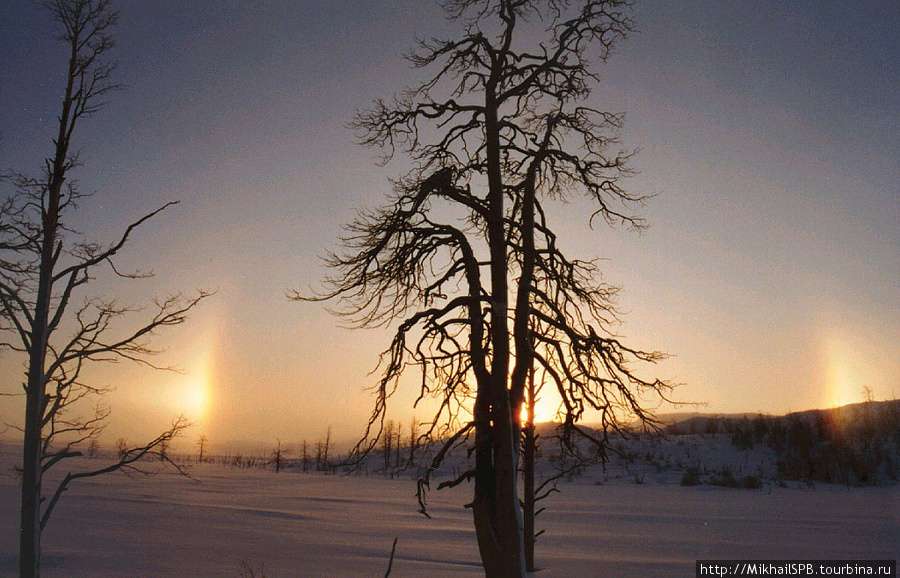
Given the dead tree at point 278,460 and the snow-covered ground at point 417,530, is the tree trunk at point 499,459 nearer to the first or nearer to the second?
the snow-covered ground at point 417,530

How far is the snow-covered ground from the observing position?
1534 centimetres

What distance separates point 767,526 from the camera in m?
20.3

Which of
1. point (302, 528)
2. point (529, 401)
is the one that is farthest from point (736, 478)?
point (529, 401)

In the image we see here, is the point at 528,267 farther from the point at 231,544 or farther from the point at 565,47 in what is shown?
the point at 231,544

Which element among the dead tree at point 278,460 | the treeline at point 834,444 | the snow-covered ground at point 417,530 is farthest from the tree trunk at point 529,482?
the dead tree at point 278,460

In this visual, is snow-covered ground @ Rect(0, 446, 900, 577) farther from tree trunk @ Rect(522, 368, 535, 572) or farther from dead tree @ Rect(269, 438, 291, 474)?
dead tree @ Rect(269, 438, 291, 474)

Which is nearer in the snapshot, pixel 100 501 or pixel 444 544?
pixel 444 544

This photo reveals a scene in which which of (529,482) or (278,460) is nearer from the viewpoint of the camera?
(529,482)

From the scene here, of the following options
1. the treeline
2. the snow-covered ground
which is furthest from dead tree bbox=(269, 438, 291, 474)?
the treeline

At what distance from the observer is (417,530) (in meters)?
21.4

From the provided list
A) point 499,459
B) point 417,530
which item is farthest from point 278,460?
point 499,459

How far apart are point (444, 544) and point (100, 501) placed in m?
17.9

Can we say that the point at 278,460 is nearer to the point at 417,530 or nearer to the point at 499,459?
the point at 417,530

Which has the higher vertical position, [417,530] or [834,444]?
[834,444]
